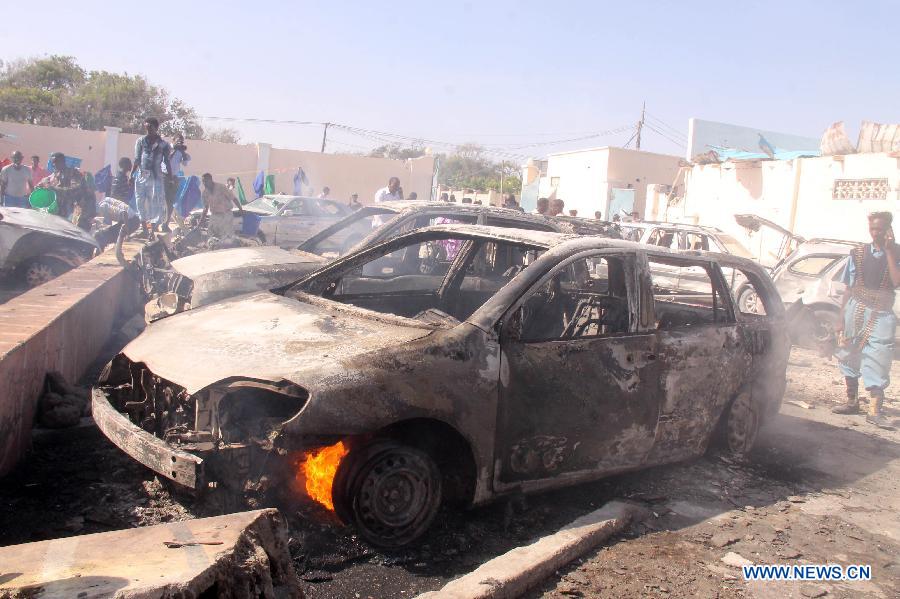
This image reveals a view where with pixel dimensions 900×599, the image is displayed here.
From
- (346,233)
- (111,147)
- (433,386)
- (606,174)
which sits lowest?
(433,386)

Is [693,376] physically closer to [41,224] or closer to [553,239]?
[553,239]

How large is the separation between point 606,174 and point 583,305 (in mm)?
26347

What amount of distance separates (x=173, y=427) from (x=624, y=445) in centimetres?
245

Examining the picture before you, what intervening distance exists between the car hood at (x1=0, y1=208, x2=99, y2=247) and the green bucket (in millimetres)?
3030

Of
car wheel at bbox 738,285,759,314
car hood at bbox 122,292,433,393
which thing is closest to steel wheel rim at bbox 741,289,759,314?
car wheel at bbox 738,285,759,314

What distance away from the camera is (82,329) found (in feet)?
20.9

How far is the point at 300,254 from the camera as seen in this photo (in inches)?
303

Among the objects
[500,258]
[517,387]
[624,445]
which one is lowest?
[624,445]

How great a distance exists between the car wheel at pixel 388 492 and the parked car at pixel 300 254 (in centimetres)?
305

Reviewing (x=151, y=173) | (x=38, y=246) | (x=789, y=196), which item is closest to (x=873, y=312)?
(x=38, y=246)

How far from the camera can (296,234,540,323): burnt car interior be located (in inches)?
193

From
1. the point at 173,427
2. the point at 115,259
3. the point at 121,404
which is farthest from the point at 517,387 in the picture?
the point at 115,259

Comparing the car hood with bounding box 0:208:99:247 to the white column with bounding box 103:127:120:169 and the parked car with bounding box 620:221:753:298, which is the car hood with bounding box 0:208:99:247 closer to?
the parked car with bounding box 620:221:753:298

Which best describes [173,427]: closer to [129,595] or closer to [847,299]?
[129,595]
